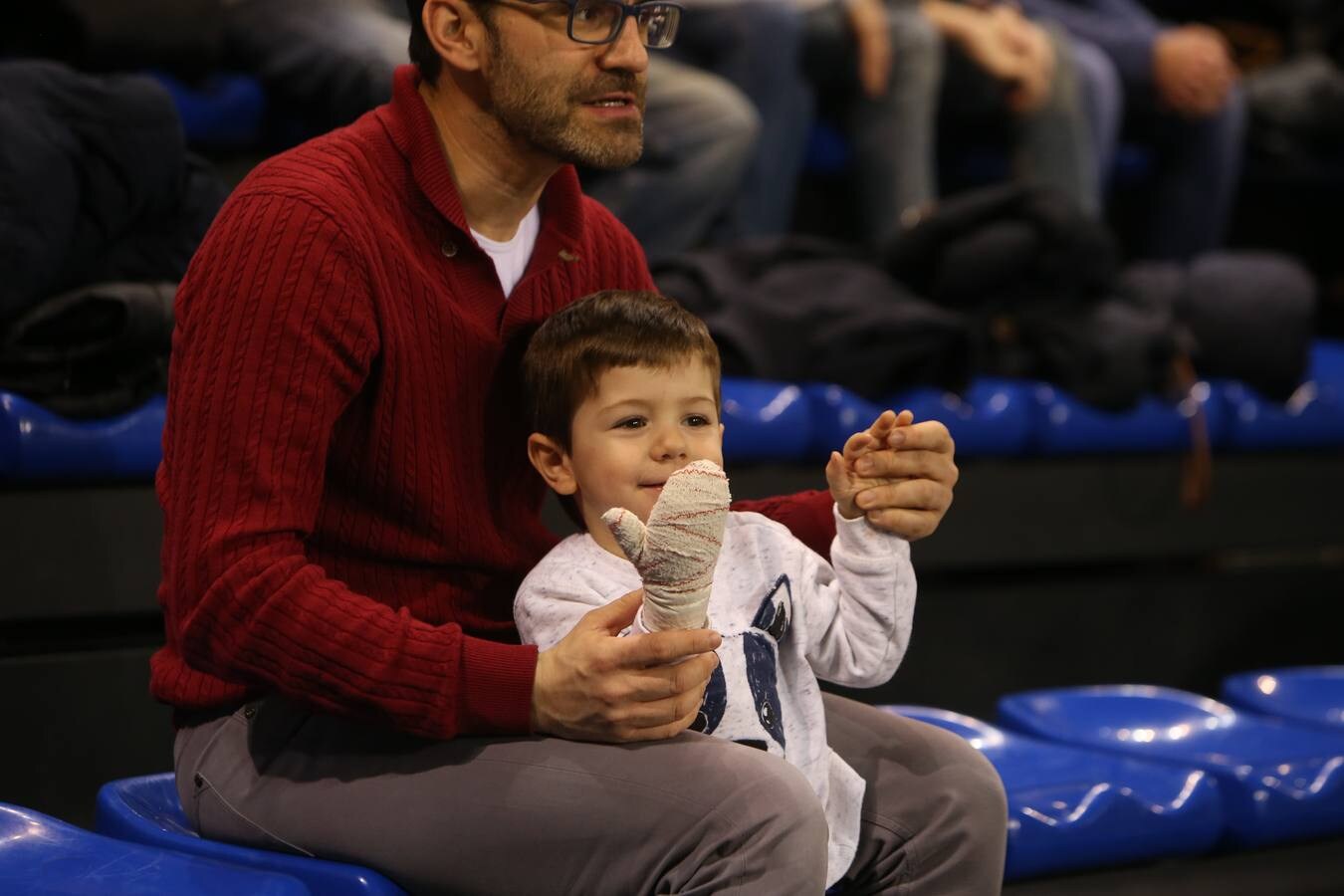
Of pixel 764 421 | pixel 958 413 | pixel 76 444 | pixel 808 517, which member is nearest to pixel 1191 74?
pixel 958 413

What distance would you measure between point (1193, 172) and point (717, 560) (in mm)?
2473

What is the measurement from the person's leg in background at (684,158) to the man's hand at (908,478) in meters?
1.24

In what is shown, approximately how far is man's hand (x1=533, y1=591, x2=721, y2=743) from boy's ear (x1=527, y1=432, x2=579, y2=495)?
0.54 ft

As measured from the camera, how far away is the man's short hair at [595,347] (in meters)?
1.20

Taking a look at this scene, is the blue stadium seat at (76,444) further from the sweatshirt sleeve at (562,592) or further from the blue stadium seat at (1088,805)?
the blue stadium seat at (1088,805)

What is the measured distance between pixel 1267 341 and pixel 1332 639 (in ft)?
1.76

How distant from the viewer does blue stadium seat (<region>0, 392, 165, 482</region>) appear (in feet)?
5.50

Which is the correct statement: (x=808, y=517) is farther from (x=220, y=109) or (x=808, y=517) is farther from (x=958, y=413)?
(x=220, y=109)

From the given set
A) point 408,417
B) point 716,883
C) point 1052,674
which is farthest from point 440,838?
point 1052,674

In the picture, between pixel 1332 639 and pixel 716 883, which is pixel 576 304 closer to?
pixel 716 883

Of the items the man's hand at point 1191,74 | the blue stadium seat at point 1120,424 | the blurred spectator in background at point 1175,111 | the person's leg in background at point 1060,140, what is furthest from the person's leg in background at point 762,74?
the man's hand at point 1191,74

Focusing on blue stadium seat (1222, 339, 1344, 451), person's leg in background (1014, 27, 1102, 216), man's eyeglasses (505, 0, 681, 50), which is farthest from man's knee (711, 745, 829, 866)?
person's leg in background (1014, 27, 1102, 216)

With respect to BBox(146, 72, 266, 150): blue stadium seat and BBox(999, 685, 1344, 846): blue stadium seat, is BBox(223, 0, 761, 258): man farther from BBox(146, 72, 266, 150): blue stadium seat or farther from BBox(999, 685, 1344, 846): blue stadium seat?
BBox(999, 685, 1344, 846): blue stadium seat

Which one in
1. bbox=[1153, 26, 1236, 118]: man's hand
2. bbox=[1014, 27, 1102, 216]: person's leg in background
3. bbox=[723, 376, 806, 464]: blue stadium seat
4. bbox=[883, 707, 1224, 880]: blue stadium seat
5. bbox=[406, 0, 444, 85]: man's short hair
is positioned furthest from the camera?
bbox=[1153, 26, 1236, 118]: man's hand
